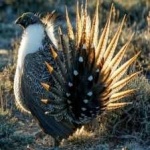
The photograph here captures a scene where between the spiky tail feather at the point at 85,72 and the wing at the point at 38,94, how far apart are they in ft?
0.33

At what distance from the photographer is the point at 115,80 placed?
191 inches

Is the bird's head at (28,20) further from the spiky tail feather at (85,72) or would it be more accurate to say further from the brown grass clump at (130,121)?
the brown grass clump at (130,121)

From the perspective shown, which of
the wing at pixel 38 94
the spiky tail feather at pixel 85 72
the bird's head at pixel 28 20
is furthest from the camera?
the bird's head at pixel 28 20

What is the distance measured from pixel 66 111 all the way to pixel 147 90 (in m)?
0.91

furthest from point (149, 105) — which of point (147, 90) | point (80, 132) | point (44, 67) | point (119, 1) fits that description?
point (119, 1)

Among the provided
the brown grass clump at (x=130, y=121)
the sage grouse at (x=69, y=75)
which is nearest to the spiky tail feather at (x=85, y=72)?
the sage grouse at (x=69, y=75)

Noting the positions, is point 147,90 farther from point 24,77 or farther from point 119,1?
point 119,1

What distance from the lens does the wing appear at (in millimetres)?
5043

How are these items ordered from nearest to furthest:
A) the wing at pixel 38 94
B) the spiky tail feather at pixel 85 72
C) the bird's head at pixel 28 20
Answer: the spiky tail feather at pixel 85 72, the wing at pixel 38 94, the bird's head at pixel 28 20

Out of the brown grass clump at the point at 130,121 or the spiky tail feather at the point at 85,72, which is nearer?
the spiky tail feather at the point at 85,72

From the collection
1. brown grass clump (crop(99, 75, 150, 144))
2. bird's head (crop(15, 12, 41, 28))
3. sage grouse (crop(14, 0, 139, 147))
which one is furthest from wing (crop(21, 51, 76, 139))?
brown grass clump (crop(99, 75, 150, 144))

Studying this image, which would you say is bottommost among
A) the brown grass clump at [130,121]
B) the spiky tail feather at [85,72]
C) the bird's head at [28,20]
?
the brown grass clump at [130,121]

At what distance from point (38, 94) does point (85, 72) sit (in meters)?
0.52

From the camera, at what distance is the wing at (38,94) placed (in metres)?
5.04
